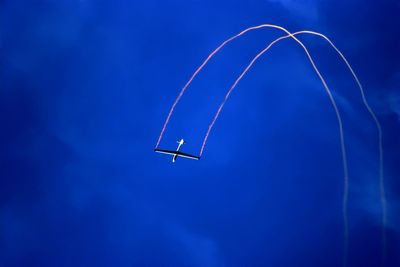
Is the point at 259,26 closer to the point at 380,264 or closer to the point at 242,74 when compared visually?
the point at 242,74

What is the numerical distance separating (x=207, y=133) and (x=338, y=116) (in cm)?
616

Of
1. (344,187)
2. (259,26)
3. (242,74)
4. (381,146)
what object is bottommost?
(344,187)

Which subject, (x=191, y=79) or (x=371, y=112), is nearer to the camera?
(x=371, y=112)

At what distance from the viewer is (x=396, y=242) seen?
1738 centimetres

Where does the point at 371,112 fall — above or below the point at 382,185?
above

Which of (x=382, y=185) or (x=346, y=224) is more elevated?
(x=382, y=185)

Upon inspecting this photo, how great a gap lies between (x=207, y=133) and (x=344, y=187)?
7091mm

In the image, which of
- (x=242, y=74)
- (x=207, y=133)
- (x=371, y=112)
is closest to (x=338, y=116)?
(x=371, y=112)

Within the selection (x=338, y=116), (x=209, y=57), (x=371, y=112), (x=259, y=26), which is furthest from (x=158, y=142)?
(x=371, y=112)

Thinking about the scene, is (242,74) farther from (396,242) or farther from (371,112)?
(396,242)

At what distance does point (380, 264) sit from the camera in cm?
1748

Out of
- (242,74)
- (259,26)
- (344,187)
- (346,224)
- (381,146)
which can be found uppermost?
(259,26)

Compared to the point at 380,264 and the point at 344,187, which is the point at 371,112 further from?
the point at 380,264

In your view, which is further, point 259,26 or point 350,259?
point 350,259
